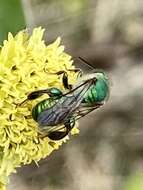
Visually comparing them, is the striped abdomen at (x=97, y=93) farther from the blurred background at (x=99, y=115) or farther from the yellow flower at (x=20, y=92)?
the blurred background at (x=99, y=115)

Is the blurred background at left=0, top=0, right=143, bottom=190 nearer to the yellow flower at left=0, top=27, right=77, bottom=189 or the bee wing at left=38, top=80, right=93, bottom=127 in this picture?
the yellow flower at left=0, top=27, right=77, bottom=189

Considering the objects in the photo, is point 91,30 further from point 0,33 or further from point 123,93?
point 0,33

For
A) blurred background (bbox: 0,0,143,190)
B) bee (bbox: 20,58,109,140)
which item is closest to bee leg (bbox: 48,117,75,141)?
bee (bbox: 20,58,109,140)

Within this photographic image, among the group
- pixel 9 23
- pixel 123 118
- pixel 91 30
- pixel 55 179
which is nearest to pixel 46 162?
pixel 55 179

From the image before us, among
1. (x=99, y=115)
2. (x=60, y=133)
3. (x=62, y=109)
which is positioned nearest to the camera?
(x=62, y=109)

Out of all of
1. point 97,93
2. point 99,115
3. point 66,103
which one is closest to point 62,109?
point 66,103

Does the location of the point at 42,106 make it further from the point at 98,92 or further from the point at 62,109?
the point at 98,92
